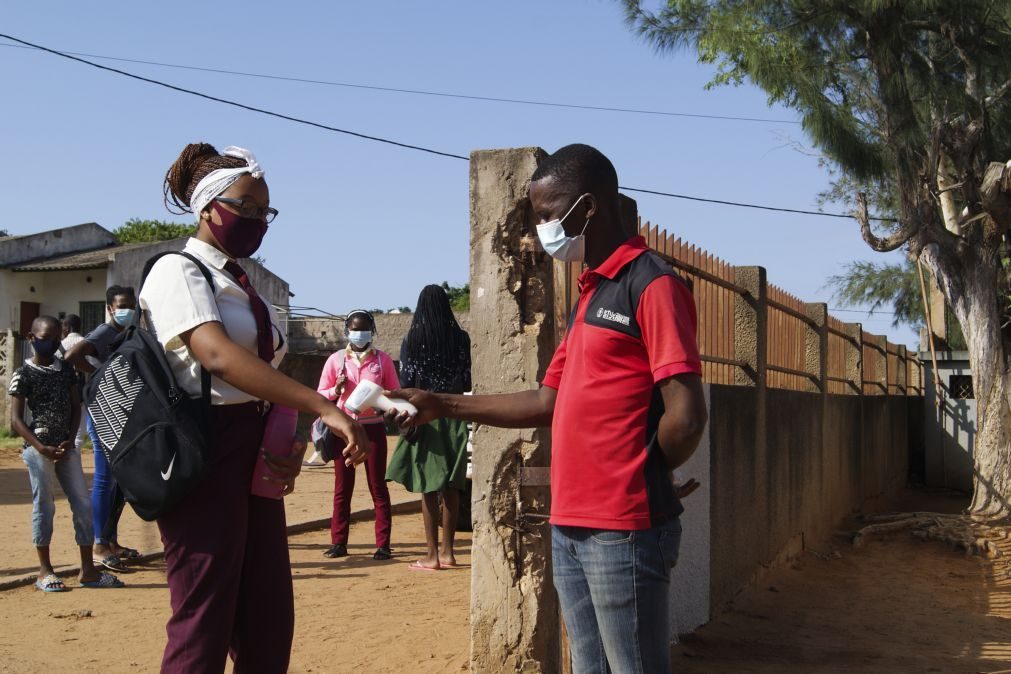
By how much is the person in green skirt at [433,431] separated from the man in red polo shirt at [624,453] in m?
4.71

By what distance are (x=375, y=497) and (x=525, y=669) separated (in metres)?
3.54

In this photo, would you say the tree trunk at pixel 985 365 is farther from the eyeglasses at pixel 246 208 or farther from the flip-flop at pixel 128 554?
the eyeglasses at pixel 246 208

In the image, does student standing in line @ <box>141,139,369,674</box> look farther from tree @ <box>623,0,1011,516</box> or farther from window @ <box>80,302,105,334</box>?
window @ <box>80,302,105,334</box>

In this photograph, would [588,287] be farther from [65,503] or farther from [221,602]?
[65,503]

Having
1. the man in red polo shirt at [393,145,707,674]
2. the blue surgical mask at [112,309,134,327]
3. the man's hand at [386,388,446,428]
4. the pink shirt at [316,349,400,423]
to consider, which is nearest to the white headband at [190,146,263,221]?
the man's hand at [386,388,446,428]

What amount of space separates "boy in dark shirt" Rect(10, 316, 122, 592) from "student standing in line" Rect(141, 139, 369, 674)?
13.3 feet

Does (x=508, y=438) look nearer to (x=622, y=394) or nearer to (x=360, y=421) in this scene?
(x=622, y=394)

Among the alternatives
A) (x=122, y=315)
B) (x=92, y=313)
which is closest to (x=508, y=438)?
(x=122, y=315)

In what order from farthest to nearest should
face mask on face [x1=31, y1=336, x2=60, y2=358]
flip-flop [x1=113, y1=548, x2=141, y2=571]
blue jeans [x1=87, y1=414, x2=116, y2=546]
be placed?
1. flip-flop [x1=113, y1=548, x2=141, y2=571]
2. blue jeans [x1=87, y1=414, x2=116, y2=546]
3. face mask on face [x1=31, y1=336, x2=60, y2=358]

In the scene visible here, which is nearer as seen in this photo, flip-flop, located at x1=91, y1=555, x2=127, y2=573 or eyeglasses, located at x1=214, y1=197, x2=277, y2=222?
eyeglasses, located at x1=214, y1=197, x2=277, y2=222

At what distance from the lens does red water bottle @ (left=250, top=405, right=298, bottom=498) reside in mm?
2949

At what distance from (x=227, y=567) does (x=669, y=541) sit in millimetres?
1205

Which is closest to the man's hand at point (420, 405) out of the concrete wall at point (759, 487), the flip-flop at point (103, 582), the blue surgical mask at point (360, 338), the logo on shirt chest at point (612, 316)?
the logo on shirt chest at point (612, 316)

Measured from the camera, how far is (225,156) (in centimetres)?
317
